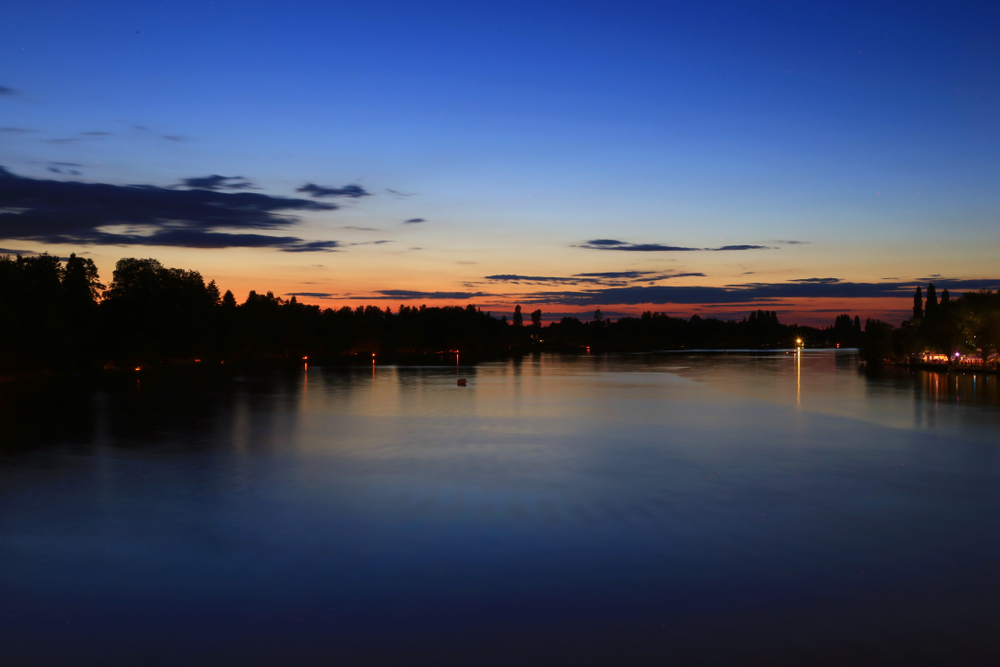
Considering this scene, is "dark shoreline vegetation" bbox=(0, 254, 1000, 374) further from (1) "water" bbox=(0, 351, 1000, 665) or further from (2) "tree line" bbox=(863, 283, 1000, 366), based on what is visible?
(1) "water" bbox=(0, 351, 1000, 665)

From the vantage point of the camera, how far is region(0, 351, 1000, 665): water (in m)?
8.80

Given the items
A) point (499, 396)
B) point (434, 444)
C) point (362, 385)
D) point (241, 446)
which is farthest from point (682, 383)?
point (241, 446)

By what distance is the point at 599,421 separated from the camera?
34.3 meters

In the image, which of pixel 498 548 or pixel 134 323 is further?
pixel 134 323

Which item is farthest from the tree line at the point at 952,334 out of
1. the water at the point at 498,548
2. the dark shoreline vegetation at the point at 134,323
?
the water at the point at 498,548

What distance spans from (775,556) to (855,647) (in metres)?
3.63

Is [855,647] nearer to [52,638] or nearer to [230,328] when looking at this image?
[52,638]

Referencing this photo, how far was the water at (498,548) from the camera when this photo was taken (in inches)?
346

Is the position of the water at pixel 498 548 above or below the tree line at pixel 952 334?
below

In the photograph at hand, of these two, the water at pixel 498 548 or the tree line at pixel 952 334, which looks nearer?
the water at pixel 498 548

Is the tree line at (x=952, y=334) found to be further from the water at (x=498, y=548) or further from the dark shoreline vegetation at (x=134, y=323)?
the water at (x=498, y=548)

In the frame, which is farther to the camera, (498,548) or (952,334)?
(952,334)

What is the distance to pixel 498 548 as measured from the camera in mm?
12719

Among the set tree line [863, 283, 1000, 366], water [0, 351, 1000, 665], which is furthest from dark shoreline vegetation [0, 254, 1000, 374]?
water [0, 351, 1000, 665]
